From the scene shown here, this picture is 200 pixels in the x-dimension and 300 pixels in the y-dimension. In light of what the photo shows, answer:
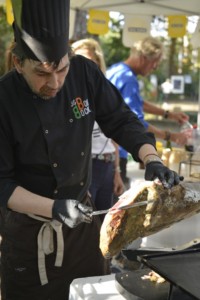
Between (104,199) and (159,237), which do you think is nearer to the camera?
(159,237)

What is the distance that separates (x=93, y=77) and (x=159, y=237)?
128 cm

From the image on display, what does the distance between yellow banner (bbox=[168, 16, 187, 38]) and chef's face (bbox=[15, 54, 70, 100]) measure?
3072mm

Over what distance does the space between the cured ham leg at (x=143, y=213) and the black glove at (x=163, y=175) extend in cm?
4

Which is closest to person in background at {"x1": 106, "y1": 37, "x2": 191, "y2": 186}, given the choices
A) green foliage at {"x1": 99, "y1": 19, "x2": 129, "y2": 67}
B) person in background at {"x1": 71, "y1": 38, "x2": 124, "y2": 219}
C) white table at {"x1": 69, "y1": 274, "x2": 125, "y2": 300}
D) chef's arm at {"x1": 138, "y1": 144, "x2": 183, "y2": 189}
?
person in background at {"x1": 71, "y1": 38, "x2": 124, "y2": 219}

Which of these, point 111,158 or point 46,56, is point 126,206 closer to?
point 46,56

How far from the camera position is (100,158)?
3.19m

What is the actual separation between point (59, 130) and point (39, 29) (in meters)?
0.44

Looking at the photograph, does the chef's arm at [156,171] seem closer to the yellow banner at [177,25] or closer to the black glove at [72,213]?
the black glove at [72,213]

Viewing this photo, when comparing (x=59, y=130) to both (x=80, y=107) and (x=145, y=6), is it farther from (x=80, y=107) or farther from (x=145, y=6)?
(x=145, y=6)

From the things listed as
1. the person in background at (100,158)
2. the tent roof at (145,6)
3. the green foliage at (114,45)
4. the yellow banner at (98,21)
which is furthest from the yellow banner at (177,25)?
the green foliage at (114,45)

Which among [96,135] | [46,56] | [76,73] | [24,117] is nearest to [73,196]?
[24,117]

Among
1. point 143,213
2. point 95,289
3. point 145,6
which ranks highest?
point 145,6

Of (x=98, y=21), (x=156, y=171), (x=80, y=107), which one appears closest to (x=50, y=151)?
(x=80, y=107)

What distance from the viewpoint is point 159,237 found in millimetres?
2797
